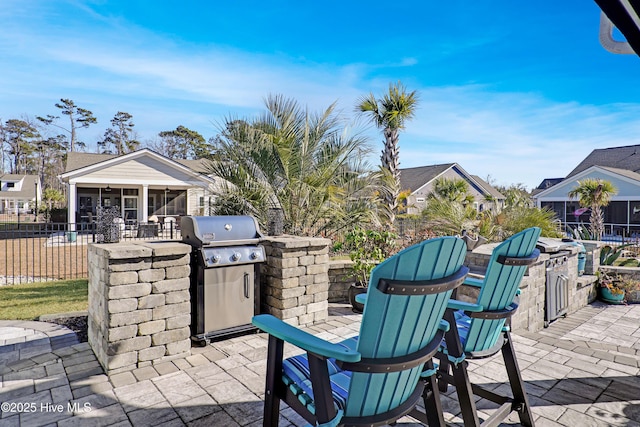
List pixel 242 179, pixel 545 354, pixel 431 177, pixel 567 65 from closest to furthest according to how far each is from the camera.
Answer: pixel 545 354 < pixel 242 179 < pixel 567 65 < pixel 431 177


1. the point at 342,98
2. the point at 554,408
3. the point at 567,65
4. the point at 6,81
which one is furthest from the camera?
the point at 6,81

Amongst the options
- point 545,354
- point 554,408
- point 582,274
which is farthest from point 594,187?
point 554,408

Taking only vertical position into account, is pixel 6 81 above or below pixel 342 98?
above

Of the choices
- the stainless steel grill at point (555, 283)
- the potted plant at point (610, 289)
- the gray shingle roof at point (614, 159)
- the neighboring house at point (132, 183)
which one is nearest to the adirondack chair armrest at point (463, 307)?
the stainless steel grill at point (555, 283)

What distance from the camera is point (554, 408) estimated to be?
7.84ft

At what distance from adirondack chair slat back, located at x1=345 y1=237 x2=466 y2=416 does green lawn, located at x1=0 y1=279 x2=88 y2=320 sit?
4.94m

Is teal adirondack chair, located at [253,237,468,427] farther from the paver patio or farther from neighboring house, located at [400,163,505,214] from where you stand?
neighboring house, located at [400,163,505,214]

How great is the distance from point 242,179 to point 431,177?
18532 mm

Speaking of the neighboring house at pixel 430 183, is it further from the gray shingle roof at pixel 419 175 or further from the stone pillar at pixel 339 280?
the stone pillar at pixel 339 280

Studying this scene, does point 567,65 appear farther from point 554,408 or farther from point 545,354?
point 554,408

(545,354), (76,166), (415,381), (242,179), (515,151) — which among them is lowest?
(545,354)

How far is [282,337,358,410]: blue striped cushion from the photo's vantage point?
1453 millimetres

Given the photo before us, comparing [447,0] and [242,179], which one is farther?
[447,0]

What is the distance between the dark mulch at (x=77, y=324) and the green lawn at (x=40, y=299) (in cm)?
46
